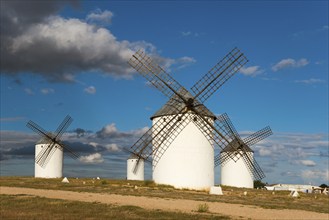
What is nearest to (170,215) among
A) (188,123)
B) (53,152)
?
(188,123)

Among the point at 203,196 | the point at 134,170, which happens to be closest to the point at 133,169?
the point at 134,170

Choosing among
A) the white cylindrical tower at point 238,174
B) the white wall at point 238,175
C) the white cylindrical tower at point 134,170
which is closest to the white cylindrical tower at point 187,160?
the white cylindrical tower at point 238,174

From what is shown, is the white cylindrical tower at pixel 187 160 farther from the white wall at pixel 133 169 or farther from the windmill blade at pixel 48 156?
the white wall at pixel 133 169

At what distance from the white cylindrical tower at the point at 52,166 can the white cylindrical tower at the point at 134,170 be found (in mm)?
14281

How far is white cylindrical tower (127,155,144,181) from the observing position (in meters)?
76.1

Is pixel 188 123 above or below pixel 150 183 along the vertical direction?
above

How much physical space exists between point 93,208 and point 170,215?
13.1ft

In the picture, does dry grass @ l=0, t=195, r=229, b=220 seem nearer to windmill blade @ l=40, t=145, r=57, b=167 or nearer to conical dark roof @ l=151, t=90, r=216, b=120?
conical dark roof @ l=151, t=90, r=216, b=120

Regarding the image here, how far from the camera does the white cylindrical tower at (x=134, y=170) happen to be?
76.1 meters

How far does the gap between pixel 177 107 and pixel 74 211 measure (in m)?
21.4

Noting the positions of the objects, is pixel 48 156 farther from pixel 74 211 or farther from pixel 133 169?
pixel 74 211

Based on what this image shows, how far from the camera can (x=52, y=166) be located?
213ft

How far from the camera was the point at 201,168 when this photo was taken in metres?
39.6

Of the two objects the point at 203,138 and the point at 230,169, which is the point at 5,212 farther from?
the point at 230,169
